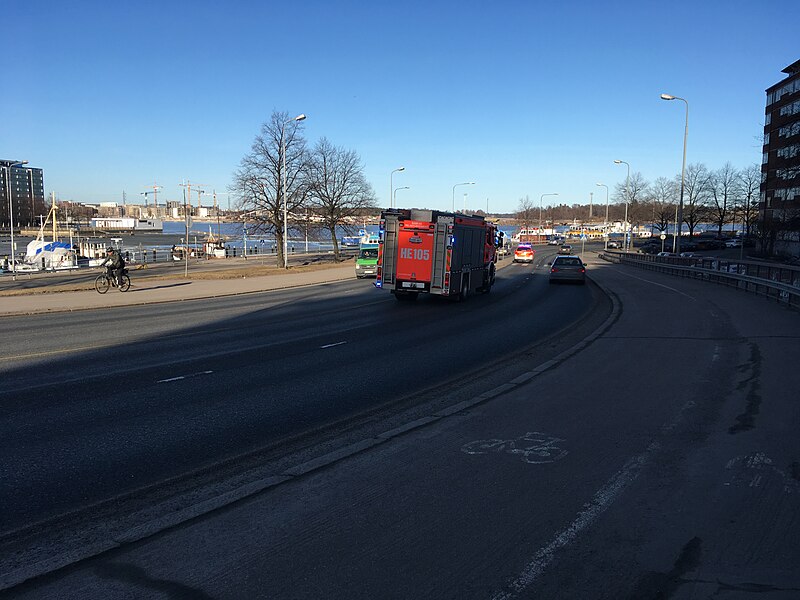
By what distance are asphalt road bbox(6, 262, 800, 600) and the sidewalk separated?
48.5 feet

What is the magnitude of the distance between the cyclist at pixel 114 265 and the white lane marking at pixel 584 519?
23508mm

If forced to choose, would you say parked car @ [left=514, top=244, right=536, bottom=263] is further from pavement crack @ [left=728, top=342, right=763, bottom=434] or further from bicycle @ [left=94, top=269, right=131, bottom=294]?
pavement crack @ [left=728, top=342, right=763, bottom=434]

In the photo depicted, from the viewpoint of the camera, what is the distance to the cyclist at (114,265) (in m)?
25.3

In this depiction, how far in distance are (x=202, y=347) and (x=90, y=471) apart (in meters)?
7.12

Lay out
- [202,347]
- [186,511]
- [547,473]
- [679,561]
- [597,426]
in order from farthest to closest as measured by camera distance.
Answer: [202,347] < [597,426] < [547,473] < [186,511] < [679,561]

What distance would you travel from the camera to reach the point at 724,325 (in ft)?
50.8

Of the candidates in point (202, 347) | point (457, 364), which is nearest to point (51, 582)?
point (457, 364)

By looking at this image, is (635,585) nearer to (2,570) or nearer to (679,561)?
(679,561)

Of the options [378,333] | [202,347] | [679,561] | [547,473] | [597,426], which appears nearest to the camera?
[679,561]

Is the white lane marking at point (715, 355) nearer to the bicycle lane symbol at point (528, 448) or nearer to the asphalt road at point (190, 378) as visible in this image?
the asphalt road at point (190, 378)

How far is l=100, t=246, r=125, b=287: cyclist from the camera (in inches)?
996

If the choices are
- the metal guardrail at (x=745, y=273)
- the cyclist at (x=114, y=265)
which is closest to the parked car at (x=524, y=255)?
the metal guardrail at (x=745, y=273)

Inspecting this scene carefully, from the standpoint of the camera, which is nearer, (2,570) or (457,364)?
(2,570)

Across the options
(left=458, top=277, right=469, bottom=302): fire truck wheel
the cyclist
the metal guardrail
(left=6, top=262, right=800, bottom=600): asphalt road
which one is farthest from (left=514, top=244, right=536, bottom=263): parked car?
(left=6, top=262, right=800, bottom=600): asphalt road
